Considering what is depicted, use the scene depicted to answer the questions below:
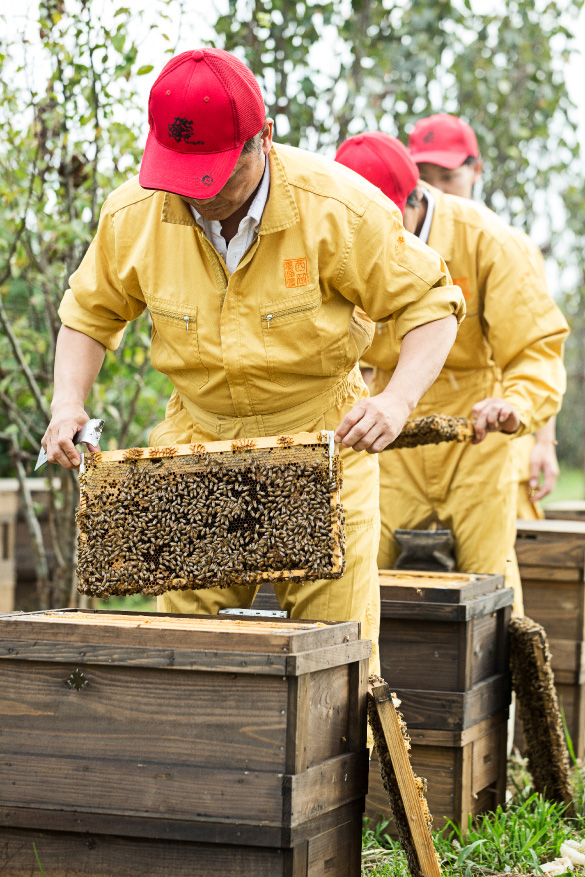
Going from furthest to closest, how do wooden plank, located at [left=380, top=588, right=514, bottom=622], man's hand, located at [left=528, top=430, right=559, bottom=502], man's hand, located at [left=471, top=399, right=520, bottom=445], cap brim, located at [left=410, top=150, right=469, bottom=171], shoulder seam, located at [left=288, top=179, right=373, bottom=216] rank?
man's hand, located at [left=528, top=430, right=559, bottom=502], cap brim, located at [left=410, top=150, right=469, bottom=171], man's hand, located at [left=471, top=399, right=520, bottom=445], wooden plank, located at [left=380, top=588, right=514, bottom=622], shoulder seam, located at [left=288, top=179, right=373, bottom=216]

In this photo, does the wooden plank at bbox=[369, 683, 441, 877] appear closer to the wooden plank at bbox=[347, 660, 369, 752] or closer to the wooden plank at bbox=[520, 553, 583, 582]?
the wooden plank at bbox=[347, 660, 369, 752]

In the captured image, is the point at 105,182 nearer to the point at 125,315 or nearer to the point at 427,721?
the point at 125,315

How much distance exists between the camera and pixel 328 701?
2369mm

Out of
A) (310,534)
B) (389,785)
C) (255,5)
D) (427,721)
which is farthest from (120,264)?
(255,5)

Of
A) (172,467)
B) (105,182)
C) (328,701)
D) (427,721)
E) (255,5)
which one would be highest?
(255,5)

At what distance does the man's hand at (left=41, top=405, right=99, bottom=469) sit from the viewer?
2734 millimetres

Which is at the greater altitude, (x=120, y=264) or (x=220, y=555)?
(x=120, y=264)

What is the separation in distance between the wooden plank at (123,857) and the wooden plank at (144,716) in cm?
18

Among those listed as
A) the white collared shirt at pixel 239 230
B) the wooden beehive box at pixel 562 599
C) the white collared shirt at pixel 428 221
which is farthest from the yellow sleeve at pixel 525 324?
the white collared shirt at pixel 239 230

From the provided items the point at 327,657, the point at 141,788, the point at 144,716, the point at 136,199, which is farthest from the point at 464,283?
the point at 141,788

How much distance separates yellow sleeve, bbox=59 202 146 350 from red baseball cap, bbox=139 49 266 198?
0.35 metres

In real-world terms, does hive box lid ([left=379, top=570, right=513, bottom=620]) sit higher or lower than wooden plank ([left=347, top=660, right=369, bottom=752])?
higher

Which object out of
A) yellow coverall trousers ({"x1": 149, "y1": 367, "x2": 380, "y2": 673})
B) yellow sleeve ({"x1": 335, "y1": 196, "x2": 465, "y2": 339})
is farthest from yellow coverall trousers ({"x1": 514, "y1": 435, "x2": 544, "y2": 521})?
yellow sleeve ({"x1": 335, "y1": 196, "x2": 465, "y2": 339})

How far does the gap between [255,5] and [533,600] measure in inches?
149
